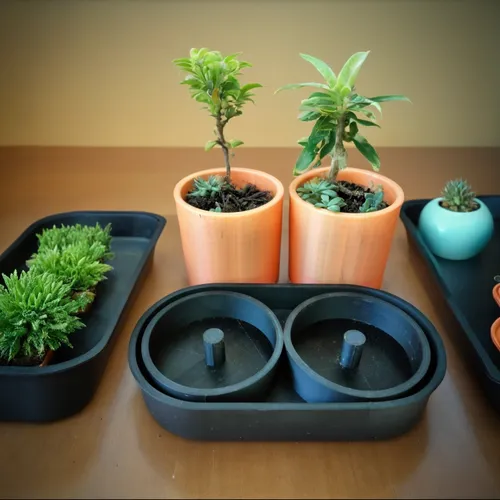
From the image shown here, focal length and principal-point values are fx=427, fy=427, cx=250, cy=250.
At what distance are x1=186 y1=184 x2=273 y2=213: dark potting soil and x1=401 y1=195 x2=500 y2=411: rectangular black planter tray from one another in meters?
0.27

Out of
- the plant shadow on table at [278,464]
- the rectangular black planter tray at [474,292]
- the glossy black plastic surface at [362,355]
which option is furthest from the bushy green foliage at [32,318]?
the rectangular black planter tray at [474,292]

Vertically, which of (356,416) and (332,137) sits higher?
(332,137)

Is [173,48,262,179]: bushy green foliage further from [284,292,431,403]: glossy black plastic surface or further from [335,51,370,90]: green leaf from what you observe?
[284,292,431,403]: glossy black plastic surface

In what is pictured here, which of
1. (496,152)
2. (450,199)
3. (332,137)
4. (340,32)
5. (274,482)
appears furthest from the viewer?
(496,152)

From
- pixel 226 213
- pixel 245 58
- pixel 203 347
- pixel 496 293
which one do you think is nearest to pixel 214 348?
pixel 203 347

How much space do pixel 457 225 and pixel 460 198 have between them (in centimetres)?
4

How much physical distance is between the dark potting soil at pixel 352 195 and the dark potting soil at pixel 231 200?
95 millimetres

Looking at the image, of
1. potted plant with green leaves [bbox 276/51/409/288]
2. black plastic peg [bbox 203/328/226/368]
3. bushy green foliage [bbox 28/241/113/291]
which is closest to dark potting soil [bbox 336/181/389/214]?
potted plant with green leaves [bbox 276/51/409/288]

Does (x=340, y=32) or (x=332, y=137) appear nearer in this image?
(x=332, y=137)

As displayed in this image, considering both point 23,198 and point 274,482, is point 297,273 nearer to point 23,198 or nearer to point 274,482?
point 274,482

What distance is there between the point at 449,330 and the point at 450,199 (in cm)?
22

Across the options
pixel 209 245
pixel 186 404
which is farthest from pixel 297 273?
pixel 186 404

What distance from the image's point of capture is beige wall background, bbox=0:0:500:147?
783 millimetres

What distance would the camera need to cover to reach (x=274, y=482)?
0.40 m
